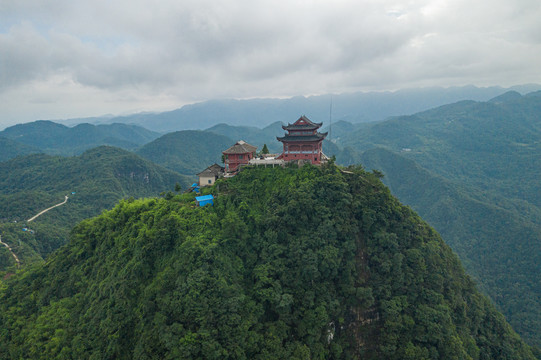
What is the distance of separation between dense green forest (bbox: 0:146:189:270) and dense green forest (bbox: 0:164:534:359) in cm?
3807

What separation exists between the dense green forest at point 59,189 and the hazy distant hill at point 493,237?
10701cm

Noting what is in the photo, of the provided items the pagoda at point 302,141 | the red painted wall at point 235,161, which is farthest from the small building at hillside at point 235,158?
the pagoda at point 302,141

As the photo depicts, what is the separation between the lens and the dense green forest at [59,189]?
66812 mm

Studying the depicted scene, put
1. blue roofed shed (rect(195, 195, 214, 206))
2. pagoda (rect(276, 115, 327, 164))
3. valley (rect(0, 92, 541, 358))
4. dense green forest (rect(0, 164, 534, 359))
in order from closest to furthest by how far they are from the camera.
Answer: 1. dense green forest (rect(0, 164, 534, 359))
2. blue roofed shed (rect(195, 195, 214, 206))
3. pagoda (rect(276, 115, 327, 164))
4. valley (rect(0, 92, 541, 358))

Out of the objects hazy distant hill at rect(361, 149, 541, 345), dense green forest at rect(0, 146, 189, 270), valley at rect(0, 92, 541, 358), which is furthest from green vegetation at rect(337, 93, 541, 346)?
dense green forest at rect(0, 146, 189, 270)

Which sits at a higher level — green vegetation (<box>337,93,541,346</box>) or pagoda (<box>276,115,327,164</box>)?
pagoda (<box>276,115,327,164</box>)

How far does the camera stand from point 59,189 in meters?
105

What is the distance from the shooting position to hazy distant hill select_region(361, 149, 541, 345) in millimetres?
62375

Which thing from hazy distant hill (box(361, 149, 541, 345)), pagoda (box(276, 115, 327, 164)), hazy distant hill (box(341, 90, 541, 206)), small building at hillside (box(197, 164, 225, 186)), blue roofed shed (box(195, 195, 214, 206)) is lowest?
hazy distant hill (box(361, 149, 541, 345))

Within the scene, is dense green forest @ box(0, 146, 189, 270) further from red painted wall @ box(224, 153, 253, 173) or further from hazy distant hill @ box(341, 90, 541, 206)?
hazy distant hill @ box(341, 90, 541, 206)

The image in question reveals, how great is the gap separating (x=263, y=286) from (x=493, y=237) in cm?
9320

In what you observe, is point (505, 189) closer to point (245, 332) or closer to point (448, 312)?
→ point (448, 312)

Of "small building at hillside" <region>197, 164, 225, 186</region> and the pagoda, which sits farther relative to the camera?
"small building at hillside" <region>197, 164, 225, 186</region>

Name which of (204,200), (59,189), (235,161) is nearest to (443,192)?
(235,161)
